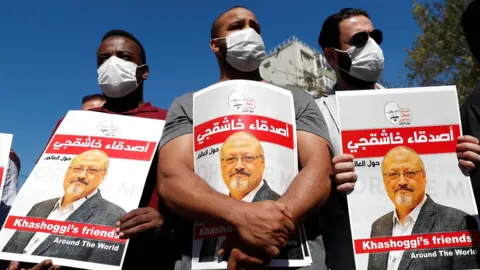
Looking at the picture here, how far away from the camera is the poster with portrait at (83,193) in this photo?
6.47ft

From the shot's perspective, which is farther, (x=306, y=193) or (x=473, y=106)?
(x=473, y=106)

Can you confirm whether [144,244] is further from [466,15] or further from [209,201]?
[466,15]

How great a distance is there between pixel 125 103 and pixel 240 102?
1499 millimetres

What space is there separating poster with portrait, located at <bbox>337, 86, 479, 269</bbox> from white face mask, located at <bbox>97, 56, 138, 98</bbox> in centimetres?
165

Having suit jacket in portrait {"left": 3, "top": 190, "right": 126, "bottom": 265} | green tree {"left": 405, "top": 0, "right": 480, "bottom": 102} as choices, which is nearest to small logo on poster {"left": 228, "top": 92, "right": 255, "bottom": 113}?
suit jacket in portrait {"left": 3, "top": 190, "right": 126, "bottom": 265}

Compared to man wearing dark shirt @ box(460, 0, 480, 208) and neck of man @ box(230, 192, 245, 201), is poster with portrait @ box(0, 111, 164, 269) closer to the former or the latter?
neck of man @ box(230, 192, 245, 201)

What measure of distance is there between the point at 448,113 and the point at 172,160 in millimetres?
1238

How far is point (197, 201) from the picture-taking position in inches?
64.5

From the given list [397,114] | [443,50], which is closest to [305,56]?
[443,50]

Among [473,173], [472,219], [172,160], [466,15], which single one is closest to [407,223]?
[472,219]

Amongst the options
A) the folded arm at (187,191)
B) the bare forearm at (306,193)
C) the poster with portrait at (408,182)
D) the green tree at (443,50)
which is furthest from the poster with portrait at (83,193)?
the green tree at (443,50)

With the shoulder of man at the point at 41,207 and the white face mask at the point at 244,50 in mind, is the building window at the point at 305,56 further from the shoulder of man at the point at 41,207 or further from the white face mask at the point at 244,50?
the shoulder of man at the point at 41,207

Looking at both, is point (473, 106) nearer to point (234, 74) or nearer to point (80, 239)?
point (234, 74)

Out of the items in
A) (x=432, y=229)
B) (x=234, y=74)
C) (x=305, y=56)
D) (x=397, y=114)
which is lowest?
(x=432, y=229)
